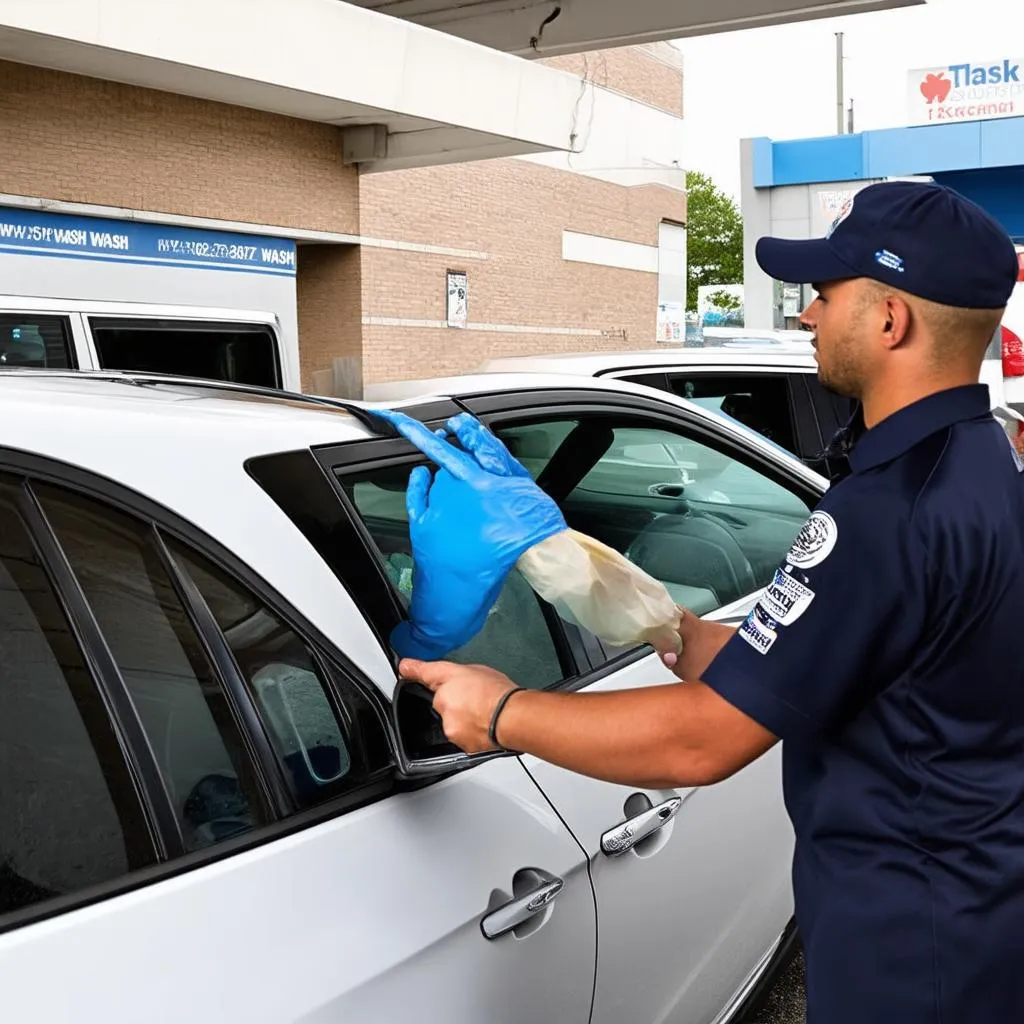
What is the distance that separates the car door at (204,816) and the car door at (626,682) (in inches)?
7.4

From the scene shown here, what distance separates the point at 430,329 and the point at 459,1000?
1718 centimetres

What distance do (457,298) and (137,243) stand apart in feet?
22.4

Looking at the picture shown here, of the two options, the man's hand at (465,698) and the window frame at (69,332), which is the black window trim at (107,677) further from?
the window frame at (69,332)

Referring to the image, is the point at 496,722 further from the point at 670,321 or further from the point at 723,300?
the point at 723,300

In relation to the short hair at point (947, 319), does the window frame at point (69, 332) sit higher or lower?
higher

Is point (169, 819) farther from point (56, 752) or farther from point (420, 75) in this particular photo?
point (420, 75)

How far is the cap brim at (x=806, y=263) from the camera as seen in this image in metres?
1.58

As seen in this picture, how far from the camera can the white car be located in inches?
51.4

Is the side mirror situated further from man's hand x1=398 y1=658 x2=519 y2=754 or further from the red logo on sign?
the red logo on sign

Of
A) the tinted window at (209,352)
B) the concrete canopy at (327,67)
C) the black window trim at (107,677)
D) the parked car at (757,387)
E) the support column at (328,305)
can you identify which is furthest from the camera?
the support column at (328,305)

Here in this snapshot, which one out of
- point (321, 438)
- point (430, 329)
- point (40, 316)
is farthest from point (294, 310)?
point (321, 438)

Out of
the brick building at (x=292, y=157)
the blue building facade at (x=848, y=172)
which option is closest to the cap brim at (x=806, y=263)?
the brick building at (x=292, y=157)

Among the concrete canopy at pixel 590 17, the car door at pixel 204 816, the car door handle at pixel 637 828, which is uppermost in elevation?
the concrete canopy at pixel 590 17

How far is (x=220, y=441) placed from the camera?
163 centimetres
